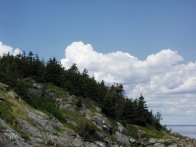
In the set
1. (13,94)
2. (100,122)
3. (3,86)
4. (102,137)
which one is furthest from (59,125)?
(100,122)

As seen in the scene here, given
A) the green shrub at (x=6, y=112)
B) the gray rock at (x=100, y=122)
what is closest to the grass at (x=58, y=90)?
the gray rock at (x=100, y=122)

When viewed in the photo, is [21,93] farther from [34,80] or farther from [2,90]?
[34,80]

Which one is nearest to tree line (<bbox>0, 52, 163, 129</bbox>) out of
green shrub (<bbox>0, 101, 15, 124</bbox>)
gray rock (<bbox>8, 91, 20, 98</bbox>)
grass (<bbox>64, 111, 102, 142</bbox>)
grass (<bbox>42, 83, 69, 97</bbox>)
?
grass (<bbox>42, 83, 69, 97</bbox>)

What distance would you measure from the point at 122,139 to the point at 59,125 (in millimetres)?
23931

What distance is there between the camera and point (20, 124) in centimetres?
5997

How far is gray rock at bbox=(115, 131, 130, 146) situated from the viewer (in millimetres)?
87781

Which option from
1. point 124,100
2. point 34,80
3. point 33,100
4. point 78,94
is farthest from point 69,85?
point 33,100

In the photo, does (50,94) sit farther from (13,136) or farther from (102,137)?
(13,136)

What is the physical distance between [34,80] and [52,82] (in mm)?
11143

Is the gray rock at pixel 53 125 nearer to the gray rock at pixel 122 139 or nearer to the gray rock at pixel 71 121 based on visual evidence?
the gray rock at pixel 71 121

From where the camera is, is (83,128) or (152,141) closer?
(83,128)

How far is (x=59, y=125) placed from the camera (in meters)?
70.4

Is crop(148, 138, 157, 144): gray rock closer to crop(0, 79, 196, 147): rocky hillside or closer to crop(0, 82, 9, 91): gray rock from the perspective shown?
crop(0, 79, 196, 147): rocky hillside

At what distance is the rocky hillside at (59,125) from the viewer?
5744cm
